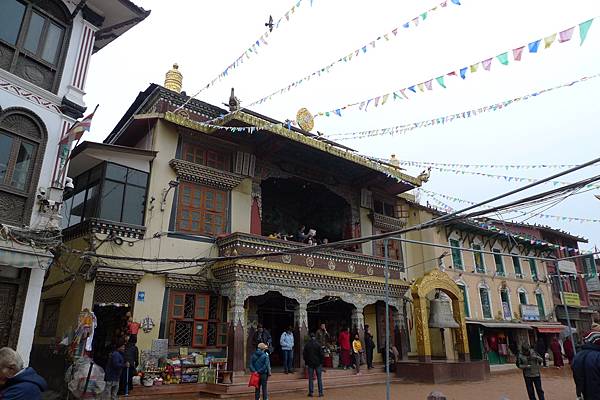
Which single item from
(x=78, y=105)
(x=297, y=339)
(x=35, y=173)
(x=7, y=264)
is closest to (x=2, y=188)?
(x=35, y=173)

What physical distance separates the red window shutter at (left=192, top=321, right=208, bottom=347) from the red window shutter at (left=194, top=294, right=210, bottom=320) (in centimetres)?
21

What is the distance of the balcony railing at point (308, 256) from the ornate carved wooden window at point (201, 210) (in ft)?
2.67

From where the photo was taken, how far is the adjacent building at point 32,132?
8.77 meters

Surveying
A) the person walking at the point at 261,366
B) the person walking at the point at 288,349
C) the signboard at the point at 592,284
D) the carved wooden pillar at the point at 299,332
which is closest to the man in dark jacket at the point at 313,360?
the person walking at the point at 261,366

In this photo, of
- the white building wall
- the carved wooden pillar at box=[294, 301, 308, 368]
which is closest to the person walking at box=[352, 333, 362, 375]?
the carved wooden pillar at box=[294, 301, 308, 368]

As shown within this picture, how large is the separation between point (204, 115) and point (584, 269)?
111ft

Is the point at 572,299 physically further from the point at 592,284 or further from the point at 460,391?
the point at 460,391

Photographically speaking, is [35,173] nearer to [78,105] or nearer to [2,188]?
[2,188]

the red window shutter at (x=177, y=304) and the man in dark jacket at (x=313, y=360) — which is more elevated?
the red window shutter at (x=177, y=304)

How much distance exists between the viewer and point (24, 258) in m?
8.60

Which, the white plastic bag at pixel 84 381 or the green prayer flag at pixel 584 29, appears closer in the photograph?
Answer: the green prayer flag at pixel 584 29

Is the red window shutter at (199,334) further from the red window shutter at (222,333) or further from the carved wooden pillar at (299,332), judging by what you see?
the carved wooden pillar at (299,332)

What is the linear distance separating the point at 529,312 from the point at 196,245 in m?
23.7

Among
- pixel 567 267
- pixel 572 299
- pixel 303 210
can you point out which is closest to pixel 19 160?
pixel 303 210
